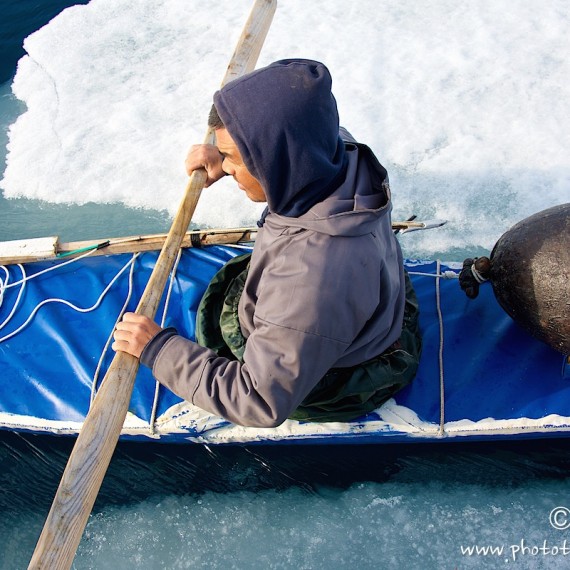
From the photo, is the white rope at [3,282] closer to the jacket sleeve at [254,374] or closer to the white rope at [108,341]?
the white rope at [108,341]

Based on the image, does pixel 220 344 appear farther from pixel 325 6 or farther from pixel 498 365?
A: pixel 325 6

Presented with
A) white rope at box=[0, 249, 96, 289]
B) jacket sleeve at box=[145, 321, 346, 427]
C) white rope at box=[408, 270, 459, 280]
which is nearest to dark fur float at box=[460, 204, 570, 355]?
white rope at box=[408, 270, 459, 280]

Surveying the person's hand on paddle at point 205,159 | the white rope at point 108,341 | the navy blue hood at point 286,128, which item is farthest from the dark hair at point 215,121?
the white rope at point 108,341

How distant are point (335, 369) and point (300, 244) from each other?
22.4 inches

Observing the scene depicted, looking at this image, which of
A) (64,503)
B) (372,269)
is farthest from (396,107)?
(64,503)

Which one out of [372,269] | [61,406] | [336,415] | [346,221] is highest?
[346,221]

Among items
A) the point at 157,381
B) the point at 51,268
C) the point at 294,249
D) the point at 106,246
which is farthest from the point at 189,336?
the point at 294,249

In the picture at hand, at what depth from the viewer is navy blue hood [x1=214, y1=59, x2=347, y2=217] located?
1312 millimetres

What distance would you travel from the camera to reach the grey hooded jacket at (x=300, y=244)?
4.36ft

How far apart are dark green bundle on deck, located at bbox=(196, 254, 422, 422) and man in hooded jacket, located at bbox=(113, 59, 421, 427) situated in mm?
275

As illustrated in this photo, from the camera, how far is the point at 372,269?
1.43m

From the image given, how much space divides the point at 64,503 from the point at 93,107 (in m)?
3.09

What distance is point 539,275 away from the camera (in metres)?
1.93

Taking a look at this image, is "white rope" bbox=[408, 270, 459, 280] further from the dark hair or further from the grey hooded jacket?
the dark hair
